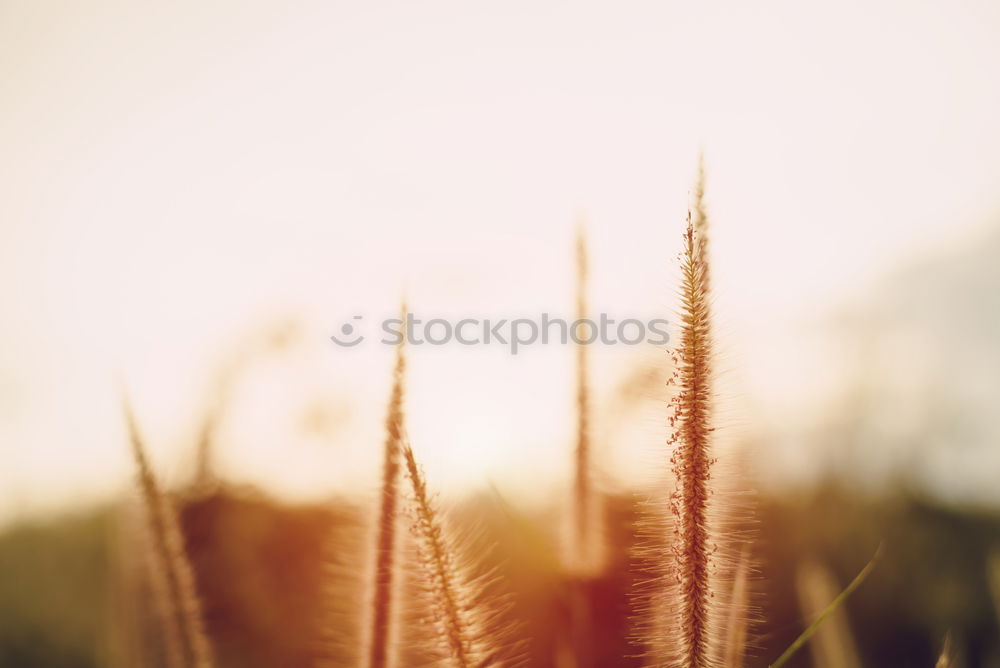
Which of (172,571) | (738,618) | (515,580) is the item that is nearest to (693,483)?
(738,618)

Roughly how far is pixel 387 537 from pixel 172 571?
0.45m

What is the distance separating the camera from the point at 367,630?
1.15 meters

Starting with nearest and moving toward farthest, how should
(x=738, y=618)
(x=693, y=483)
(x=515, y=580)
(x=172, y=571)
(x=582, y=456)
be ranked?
(x=693, y=483) < (x=738, y=618) < (x=172, y=571) < (x=582, y=456) < (x=515, y=580)

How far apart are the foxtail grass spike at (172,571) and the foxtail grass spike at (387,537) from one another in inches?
13.3

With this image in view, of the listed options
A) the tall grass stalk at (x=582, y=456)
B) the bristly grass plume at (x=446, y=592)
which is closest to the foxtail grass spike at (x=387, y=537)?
the bristly grass plume at (x=446, y=592)

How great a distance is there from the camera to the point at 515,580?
2.72m

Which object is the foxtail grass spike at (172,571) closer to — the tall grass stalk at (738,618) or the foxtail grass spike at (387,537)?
the foxtail grass spike at (387,537)

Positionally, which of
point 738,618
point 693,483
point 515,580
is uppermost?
point 693,483

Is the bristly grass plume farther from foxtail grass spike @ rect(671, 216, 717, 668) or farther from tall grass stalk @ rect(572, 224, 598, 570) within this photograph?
tall grass stalk @ rect(572, 224, 598, 570)

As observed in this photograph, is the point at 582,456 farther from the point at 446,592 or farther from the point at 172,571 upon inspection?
the point at 172,571

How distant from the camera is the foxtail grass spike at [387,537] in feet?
3.32

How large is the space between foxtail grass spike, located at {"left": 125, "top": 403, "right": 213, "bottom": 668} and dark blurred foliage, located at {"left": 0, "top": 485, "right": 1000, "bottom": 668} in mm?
221

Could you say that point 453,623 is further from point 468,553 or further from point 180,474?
point 180,474

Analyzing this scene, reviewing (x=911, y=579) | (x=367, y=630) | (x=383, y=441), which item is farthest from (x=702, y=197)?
(x=911, y=579)
